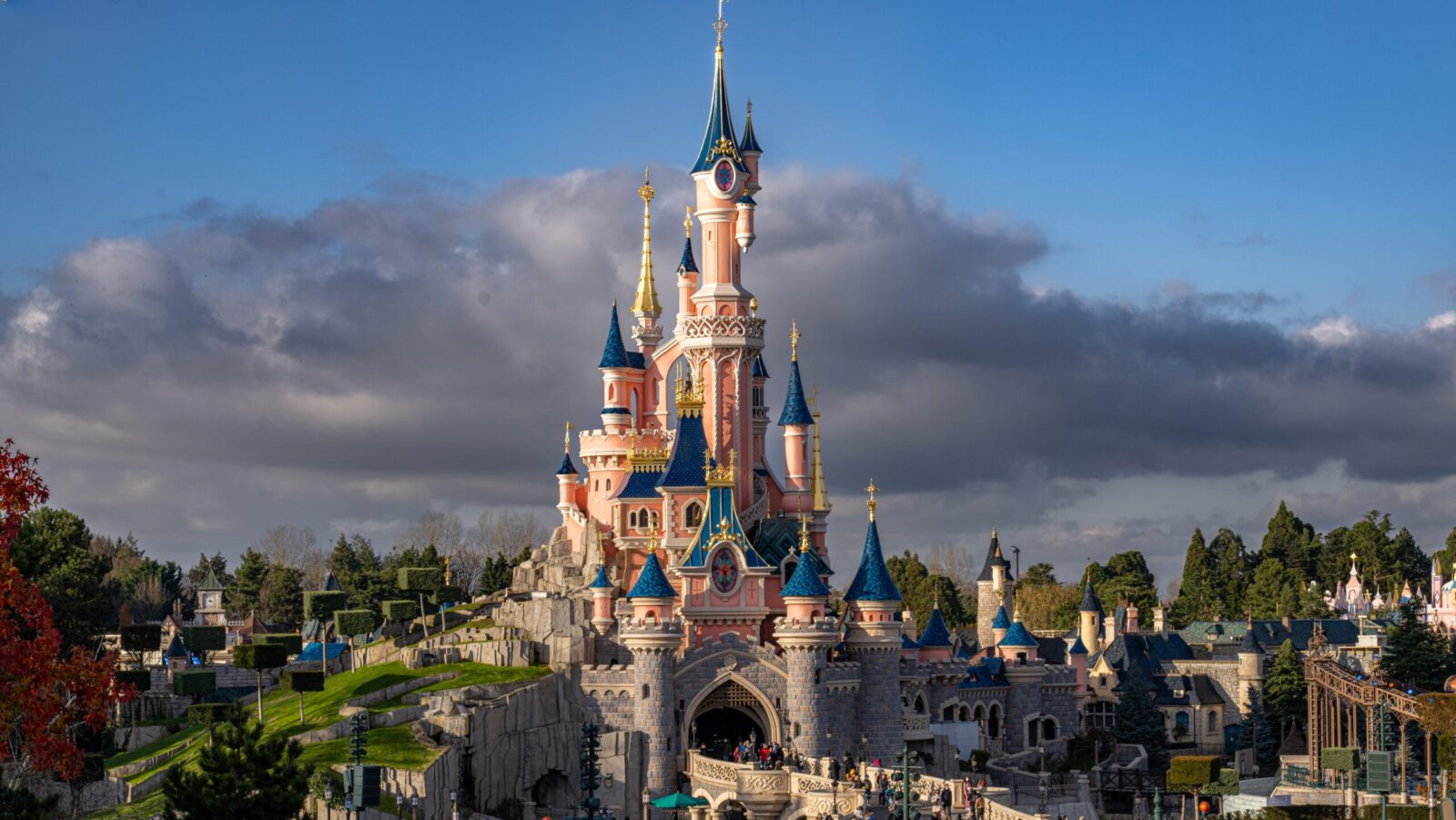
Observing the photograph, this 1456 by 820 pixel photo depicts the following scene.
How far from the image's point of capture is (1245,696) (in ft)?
315

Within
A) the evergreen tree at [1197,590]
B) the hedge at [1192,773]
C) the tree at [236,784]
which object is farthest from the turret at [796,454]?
the evergreen tree at [1197,590]

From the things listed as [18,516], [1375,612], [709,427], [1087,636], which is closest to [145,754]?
[709,427]

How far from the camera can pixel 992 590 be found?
390ft

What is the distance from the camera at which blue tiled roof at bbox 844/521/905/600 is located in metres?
70.4

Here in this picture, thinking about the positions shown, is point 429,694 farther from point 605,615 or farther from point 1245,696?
point 1245,696

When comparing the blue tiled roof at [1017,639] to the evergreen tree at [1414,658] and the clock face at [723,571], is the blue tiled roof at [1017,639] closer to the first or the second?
the evergreen tree at [1414,658]

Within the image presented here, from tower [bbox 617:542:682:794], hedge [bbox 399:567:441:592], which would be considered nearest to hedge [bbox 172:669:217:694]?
hedge [bbox 399:567:441:592]

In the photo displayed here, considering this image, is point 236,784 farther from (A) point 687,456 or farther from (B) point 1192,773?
(B) point 1192,773

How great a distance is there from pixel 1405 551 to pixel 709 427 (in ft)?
282

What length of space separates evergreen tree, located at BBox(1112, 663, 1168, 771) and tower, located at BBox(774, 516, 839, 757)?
84.5 feet

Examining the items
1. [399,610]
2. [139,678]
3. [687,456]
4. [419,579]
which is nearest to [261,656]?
[139,678]

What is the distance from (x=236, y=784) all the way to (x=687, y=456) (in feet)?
114

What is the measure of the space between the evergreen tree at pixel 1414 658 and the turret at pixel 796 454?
26.5m

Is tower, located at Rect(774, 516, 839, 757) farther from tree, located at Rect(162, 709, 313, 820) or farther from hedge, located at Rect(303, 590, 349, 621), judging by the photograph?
tree, located at Rect(162, 709, 313, 820)
